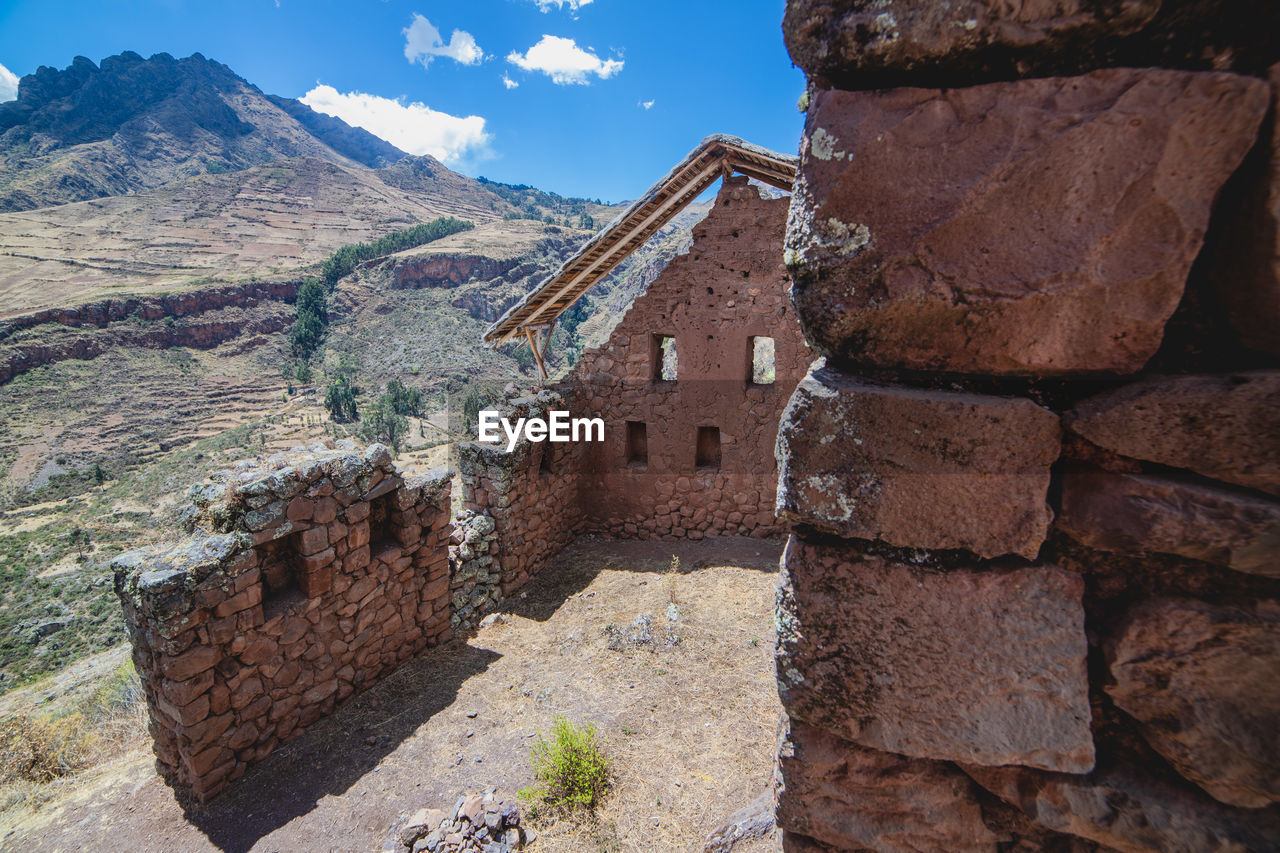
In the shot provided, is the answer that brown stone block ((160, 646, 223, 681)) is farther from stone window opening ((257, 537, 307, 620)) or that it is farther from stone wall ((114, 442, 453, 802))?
stone window opening ((257, 537, 307, 620))

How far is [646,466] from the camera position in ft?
26.8

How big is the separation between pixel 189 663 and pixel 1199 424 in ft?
16.9

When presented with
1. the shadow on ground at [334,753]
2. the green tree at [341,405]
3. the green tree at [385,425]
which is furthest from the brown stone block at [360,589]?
the green tree at [341,405]

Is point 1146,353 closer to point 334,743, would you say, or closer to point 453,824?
point 453,824

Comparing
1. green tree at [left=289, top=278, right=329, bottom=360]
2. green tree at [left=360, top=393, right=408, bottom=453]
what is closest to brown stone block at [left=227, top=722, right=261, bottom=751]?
green tree at [left=360, top=393, right=408, bottom=453]

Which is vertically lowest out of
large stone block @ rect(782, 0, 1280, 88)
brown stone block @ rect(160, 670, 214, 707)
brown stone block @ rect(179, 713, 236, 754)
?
brown stone block @ rect(179, 713, 236, 754)

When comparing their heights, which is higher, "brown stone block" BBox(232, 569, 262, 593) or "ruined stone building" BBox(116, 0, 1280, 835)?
"ruined stone building" BBox(116, 0, 1280, 835)

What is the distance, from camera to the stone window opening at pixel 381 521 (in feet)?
17.2

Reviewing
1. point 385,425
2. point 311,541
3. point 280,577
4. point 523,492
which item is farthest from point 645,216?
point 385,425

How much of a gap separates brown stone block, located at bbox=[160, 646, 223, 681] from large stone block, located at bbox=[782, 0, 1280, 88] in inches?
191

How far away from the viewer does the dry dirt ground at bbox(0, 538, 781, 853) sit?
3.72m

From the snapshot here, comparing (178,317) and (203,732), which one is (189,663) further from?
(178,317)

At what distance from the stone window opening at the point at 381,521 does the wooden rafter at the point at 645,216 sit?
356 centimetres

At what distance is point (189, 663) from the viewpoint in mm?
3824
